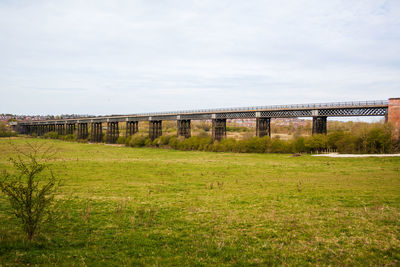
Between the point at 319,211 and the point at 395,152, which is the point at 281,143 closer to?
the point at 395,152

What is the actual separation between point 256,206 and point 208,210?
2705 mm

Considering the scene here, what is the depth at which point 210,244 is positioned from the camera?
9.12 metres

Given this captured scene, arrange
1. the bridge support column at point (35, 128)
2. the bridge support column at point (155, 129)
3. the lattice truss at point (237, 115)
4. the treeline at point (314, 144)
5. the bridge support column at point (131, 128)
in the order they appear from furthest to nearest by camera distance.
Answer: the bridge support column at point (35, 128) → the bridge support column at point (131, 128) → the bridge support column at point (155, 129) → the lattice truss at point (237, 115) → the treeline at point (314, 144)

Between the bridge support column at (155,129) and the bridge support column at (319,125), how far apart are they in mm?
48865

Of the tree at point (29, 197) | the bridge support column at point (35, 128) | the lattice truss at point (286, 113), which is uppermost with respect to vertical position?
the lattice truss at point (286, 113)

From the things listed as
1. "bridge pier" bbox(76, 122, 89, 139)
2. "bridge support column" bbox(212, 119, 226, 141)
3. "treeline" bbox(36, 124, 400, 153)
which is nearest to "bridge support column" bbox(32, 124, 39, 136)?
"bridge pier" bbox(76, 122, 89, 139)

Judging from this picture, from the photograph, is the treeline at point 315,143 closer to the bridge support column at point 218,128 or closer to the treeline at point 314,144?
the treeline at point 314,144

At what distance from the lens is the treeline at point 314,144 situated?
1676 inches

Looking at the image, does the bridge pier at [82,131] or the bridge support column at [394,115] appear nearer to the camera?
the bridge support column at [394,115]

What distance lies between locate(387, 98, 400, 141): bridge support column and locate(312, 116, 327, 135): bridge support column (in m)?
11.2

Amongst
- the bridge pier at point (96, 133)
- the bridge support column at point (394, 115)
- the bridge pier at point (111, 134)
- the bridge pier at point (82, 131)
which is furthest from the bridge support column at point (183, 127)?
the bridge pier at point (82, 131)

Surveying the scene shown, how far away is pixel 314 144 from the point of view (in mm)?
48969

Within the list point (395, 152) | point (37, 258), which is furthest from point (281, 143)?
point (37, 258)

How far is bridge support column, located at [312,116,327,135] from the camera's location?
52.4 m
